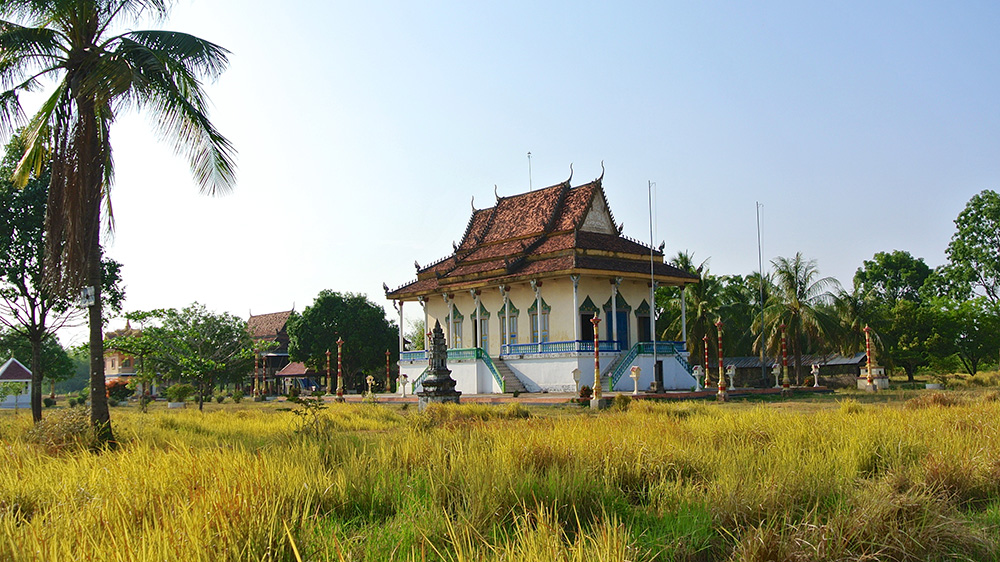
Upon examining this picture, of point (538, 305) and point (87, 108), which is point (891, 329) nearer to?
point (538, 305)

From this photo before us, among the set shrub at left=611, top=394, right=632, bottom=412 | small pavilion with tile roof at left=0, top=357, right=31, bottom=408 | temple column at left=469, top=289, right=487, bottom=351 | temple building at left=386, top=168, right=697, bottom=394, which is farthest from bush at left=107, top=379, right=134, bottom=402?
shrub at left=611, top=394, right=632, bottom=412

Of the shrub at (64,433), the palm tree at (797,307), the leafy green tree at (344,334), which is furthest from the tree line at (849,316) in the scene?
the shrub at (64,433)

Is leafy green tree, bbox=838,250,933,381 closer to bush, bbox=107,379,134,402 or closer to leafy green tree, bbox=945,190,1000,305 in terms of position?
leafy green tree, bbox=945,190,1000,305

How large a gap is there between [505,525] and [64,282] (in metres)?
7.86

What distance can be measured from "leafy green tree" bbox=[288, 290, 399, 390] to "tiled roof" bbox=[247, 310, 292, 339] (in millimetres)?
15331

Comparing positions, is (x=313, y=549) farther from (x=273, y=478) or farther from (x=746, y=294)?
(x=746, y=294)

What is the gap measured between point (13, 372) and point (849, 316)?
3851cm

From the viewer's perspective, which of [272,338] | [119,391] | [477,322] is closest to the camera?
[477,322]

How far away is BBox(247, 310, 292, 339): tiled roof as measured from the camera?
2442 inches

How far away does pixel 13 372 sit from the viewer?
112ft

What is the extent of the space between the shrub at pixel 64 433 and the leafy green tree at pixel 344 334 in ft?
114

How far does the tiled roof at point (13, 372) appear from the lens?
33500 millimetres

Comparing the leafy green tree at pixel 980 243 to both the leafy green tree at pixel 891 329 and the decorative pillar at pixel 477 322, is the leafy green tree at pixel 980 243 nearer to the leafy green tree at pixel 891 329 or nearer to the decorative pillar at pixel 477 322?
the leafy green tree at pixel 891 329

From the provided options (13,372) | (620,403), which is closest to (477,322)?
(620,403)
